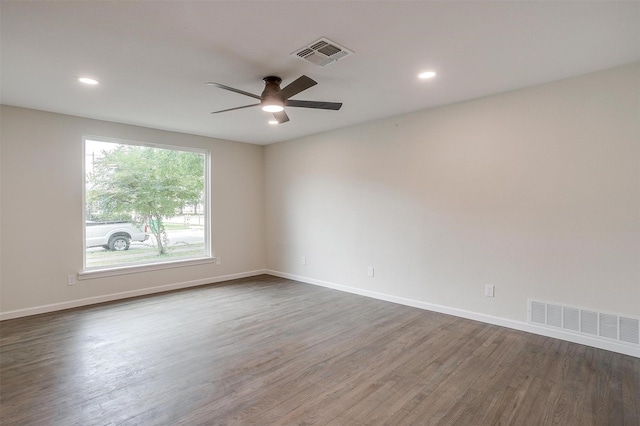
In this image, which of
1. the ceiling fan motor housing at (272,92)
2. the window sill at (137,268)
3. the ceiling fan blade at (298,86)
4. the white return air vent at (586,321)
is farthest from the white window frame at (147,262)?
the white return air vent at (586,321)

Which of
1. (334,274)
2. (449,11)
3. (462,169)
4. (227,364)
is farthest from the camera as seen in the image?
(334,274)

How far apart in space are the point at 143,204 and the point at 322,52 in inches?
153

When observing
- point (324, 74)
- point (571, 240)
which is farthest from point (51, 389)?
point (571, 240)

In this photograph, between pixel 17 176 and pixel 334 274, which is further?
pixel 334 274

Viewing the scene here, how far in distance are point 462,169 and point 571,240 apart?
1.28 m

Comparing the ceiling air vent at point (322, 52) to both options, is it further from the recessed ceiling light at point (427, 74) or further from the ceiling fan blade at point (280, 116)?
the recessed ceiling light at point (427, 74)

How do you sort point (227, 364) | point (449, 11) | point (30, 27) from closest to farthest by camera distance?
point (449, 11) < point (30, 27) < point (227, 364)

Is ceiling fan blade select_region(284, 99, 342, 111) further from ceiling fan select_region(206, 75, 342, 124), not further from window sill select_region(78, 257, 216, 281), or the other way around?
window sill select_region(78, 257, 216, 281)

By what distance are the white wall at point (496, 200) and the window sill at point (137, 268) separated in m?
2.06

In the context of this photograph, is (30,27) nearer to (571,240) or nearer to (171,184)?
(171,184)

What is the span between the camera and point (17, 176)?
3.88 m

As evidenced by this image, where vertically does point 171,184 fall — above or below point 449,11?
below

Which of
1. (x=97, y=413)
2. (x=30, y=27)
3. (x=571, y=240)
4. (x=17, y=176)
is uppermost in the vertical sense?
(x=30, y=27)

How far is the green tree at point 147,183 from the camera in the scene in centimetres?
463
